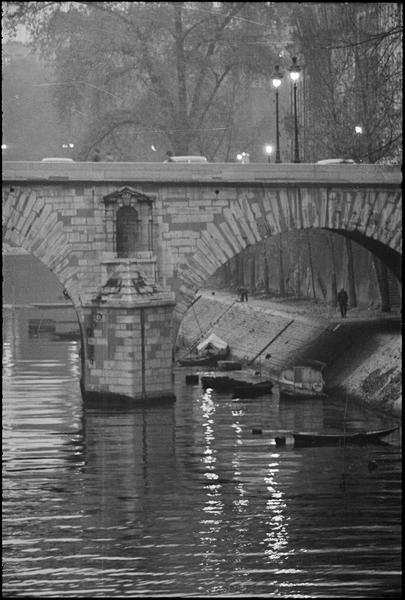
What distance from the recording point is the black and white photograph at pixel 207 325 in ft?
125

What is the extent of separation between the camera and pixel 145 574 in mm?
35500

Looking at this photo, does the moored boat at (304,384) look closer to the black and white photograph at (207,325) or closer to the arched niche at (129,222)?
the black and white photograph at (207,325)

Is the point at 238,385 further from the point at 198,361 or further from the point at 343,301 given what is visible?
the point at 343,301

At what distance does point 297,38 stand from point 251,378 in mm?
19917

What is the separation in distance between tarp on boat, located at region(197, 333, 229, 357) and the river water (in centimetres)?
1241

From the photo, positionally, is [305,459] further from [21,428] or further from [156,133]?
[156,133]

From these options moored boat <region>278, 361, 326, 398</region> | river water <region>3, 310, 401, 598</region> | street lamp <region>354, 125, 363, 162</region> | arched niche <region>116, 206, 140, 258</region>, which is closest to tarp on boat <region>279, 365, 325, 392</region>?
moored boat <region>278, 361, 326, 398</region>

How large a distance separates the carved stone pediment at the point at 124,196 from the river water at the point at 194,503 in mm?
6641

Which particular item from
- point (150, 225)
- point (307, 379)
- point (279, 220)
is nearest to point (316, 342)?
point (307, 379)

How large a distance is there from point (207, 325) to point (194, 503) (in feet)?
135

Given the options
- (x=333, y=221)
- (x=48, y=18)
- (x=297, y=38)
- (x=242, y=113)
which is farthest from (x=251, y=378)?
(x=242, y=113)

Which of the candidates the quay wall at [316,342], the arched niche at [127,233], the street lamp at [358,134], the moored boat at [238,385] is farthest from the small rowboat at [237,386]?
the street lamp at [358,134]

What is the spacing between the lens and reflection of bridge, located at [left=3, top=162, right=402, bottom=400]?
5675cm

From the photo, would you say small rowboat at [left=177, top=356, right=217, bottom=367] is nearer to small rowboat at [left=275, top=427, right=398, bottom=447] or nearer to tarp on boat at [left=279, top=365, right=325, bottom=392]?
tarp on boat at [left=279, top=365, right=325, bottom=392]
